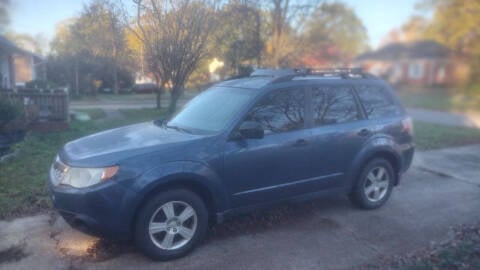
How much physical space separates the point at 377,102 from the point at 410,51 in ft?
92.8

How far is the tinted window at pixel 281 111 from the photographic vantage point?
14.6 ft

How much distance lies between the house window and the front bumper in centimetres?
2672

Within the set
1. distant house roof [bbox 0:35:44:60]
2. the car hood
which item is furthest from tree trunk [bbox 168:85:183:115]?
distant house roof [bbox 0:35:44:60]

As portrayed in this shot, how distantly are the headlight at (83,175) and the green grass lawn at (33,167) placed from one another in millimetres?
1714

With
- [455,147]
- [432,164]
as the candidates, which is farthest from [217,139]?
[455,147]

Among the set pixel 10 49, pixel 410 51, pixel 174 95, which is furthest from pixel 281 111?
pixel 410 51

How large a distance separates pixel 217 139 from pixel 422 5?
1021 inches

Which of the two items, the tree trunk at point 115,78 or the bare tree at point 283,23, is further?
the bare tree at point 283,23

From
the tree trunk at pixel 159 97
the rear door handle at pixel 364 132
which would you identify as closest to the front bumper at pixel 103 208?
the rear door handle at pixel 364 132

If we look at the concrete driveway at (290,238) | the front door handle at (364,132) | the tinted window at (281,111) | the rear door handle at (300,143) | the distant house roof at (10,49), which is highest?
the distant house roof at (10,49)

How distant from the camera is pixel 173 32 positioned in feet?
22.5

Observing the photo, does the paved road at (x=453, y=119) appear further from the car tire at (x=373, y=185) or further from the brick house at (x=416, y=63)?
the car tire at (x=373, y=185)

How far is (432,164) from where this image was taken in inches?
316

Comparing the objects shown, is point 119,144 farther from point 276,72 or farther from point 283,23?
point 283,23
